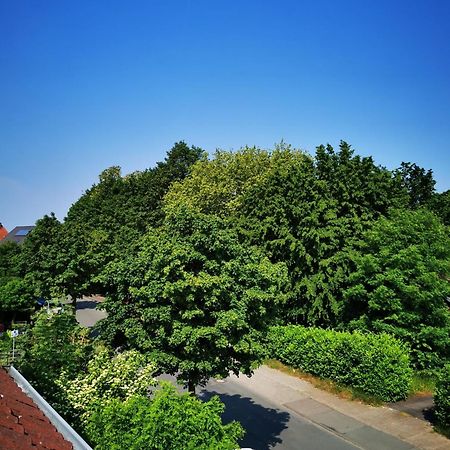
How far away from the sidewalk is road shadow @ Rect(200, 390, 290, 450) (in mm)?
907

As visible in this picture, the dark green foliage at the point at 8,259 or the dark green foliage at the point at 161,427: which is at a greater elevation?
the dark green foliage at the point at 8,259

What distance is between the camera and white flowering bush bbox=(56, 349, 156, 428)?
30.3 ft

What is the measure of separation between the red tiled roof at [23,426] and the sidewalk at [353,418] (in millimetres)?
10571

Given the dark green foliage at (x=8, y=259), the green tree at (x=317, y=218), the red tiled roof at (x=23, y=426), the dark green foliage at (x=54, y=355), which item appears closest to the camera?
the red tiled roof at (x=23, y=426)

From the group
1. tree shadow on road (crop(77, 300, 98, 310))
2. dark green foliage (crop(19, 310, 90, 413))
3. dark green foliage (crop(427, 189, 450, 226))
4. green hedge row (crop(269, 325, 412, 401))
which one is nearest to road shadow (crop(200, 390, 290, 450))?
green hedge row (crop(269, 325, 412, 401))

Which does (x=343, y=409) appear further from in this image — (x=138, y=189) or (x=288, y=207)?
(x=138, y=189)

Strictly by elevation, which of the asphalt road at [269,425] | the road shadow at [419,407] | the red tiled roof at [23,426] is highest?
the red tiled roof at [23,426]

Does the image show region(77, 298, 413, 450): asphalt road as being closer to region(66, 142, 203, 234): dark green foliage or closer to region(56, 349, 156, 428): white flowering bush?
region(56, 349, 156, 428): white flowering bush

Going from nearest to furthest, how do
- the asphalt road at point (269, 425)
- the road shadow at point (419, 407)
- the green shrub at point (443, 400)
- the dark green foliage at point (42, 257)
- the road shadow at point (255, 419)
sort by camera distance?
the asphalt road at point (269, 425)
the road shadow at point (255, 419)
the green shrub at point (443, 400)
the road shadow at point (419, 407)
the dark green foliage at point (42, 257)

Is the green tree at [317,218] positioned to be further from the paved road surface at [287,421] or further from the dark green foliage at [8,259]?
the dark green foliage at [8,259]

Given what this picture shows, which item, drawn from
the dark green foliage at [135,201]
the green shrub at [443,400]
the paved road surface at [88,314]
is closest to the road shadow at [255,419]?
the green shrub at [443,400]

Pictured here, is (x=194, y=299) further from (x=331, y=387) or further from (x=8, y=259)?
(x=8, y=259)

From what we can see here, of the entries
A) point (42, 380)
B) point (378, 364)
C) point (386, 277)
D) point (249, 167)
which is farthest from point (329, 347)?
point (249, 167)

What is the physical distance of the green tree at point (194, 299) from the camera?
998 cm
